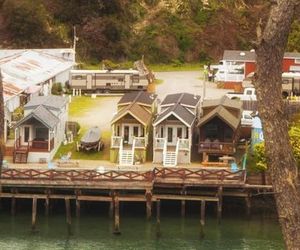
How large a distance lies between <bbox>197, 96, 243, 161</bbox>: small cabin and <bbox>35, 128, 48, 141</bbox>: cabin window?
8.83 m

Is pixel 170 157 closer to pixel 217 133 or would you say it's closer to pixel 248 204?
pixel 217 133

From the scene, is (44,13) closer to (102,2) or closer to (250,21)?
(102,2)

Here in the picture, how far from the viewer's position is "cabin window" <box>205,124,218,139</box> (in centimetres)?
4397

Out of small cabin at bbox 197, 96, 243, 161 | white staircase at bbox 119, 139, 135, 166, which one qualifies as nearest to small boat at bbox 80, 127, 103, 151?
white staircase at bbox 119, 139, 135, 166

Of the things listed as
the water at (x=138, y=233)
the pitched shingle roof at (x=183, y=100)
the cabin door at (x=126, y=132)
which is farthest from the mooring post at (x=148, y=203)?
the pitched shingle roof at (x=183, y=100)

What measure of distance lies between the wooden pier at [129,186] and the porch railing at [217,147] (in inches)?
166

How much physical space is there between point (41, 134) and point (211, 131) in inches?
389

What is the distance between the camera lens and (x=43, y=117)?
144 ft

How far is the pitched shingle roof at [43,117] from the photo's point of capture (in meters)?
43.2

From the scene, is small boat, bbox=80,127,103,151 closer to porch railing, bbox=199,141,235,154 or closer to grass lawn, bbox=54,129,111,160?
grass lawn, bbox=54,129,111,160

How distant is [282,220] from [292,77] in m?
52.9

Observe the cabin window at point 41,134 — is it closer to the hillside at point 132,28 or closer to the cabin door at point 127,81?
the cabin door at point 127,81

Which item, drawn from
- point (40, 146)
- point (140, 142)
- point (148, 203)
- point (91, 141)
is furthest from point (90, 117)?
point (148, 203)

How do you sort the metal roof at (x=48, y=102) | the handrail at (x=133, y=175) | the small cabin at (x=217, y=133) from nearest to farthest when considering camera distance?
1. the handrail at (x=133, y=175)
2. the small cabin at (x=217, y=133)
3. the metal roof at (x=48, y=102)
